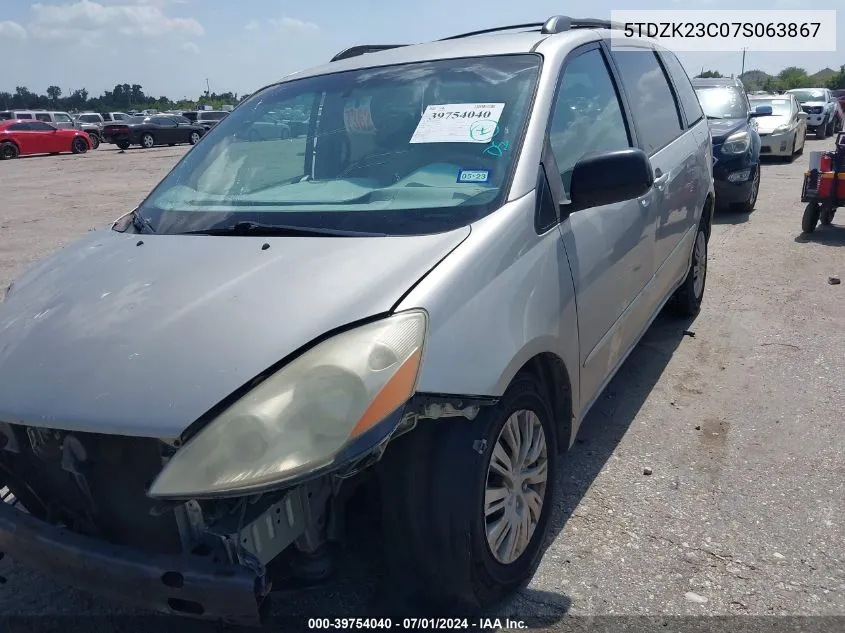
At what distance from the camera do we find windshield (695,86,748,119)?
34.2 feet

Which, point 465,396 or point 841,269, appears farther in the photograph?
point 841,269

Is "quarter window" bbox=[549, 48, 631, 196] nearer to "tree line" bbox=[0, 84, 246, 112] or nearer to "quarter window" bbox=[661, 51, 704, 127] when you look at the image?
"quarter window" bbox=[661, 51, 704, 127]

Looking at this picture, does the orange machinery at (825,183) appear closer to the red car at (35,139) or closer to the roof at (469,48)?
the roof at (469,48)

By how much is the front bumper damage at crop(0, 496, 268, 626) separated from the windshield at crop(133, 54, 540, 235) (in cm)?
117

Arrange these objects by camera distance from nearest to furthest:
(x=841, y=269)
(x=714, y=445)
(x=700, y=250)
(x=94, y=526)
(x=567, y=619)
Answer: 1. (x=94, y=526)
2. (x=567, y=619)
3. (x=714, y=445)
4. (x=700, y=250)
5. (x=841, y=269)

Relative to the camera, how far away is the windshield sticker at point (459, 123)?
2793 millimetres

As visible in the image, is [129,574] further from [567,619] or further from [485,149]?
[485,149]

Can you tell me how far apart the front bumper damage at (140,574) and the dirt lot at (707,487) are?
65 cm

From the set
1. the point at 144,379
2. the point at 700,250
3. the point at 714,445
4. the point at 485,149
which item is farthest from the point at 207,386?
the point at 700,250

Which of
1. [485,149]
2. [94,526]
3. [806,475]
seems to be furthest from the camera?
[806,475]

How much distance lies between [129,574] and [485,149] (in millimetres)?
1823

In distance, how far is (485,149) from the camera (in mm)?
2740

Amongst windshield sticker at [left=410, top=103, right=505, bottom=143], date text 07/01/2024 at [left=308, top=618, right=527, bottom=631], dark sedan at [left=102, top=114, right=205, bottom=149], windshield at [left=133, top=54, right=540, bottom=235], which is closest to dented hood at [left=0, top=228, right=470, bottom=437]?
windshield at [left=133, top=54, right=540, bottom=235]

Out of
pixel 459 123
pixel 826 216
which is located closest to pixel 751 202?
pixel 826 216
